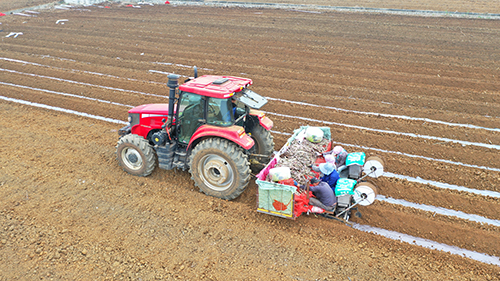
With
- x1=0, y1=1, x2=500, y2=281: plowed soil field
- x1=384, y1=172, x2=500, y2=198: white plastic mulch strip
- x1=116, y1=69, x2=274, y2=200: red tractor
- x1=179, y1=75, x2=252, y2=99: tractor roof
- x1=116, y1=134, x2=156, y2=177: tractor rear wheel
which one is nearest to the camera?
x1=0, y1=1, x2=500, y2=281: plowed soil field

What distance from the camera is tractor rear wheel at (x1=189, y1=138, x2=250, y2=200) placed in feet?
20.3

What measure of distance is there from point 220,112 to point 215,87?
44cm

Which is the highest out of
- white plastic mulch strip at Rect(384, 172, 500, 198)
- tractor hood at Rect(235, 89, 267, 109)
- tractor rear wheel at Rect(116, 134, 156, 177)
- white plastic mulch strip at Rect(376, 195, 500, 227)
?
tractor hood at Rect(235, 89, 267, 109)

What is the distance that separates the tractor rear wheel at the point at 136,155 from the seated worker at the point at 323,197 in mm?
3111

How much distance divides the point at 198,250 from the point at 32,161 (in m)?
4.68

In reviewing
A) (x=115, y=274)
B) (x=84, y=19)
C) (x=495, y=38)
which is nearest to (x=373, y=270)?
(x=115, y=274)

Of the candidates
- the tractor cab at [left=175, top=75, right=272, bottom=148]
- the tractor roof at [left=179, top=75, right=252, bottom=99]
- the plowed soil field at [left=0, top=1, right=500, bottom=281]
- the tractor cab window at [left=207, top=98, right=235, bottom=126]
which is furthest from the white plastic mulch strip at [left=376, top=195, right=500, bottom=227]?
the tractor roof at [left=179, top=75, right=252, bottom=99]

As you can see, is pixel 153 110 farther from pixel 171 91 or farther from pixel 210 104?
pixel 210 104

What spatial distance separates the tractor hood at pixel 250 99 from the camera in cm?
632

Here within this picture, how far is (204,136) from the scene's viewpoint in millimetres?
6551

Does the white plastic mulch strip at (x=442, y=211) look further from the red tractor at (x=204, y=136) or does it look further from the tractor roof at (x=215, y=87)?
the tractor roof at (x=215, y=87)

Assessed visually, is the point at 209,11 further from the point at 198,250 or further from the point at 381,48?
the point at 198,250

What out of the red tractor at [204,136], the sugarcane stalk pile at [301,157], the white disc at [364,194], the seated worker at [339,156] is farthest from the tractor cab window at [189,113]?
the white disc at [364,194]

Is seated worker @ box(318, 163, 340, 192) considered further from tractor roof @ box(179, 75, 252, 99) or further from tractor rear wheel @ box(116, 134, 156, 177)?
tractor rear wheel @ box(116, 134, 156, 177)
